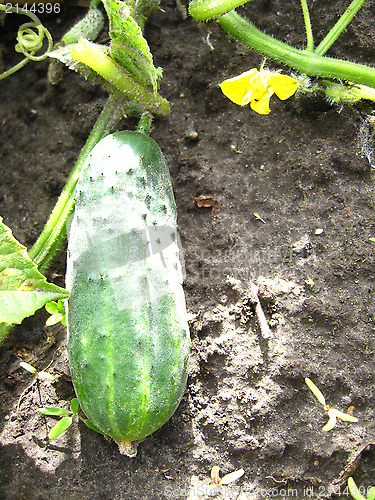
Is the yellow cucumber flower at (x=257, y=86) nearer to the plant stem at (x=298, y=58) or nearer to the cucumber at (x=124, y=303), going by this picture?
the plant stem at (x=298, y=58)

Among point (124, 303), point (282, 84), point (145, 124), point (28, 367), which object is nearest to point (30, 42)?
point (145, 124)

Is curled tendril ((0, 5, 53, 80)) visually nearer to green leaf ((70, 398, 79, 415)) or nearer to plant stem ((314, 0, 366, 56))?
plant stem ((314, 0, 366, 56))

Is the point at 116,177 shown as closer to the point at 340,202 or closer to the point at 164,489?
the point at 340,202

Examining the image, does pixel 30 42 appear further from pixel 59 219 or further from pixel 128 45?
pixel 59 219

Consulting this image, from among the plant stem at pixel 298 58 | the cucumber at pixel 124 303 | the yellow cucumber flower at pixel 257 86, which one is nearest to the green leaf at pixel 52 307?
the cucumber at pixel 124 303

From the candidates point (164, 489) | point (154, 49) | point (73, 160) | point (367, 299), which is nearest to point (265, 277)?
point (367, 299)

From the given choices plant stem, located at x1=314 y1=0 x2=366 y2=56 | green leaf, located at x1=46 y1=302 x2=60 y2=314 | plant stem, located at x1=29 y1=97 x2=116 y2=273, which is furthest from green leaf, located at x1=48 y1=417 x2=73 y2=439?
plant stem, located at x1=314 y1=0 x2=366 y2=56

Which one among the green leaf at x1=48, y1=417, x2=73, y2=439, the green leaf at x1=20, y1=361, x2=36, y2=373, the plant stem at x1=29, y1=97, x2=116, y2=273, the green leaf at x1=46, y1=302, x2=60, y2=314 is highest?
the plant stem at x1=29, y1=97, x2=116, y2=273
